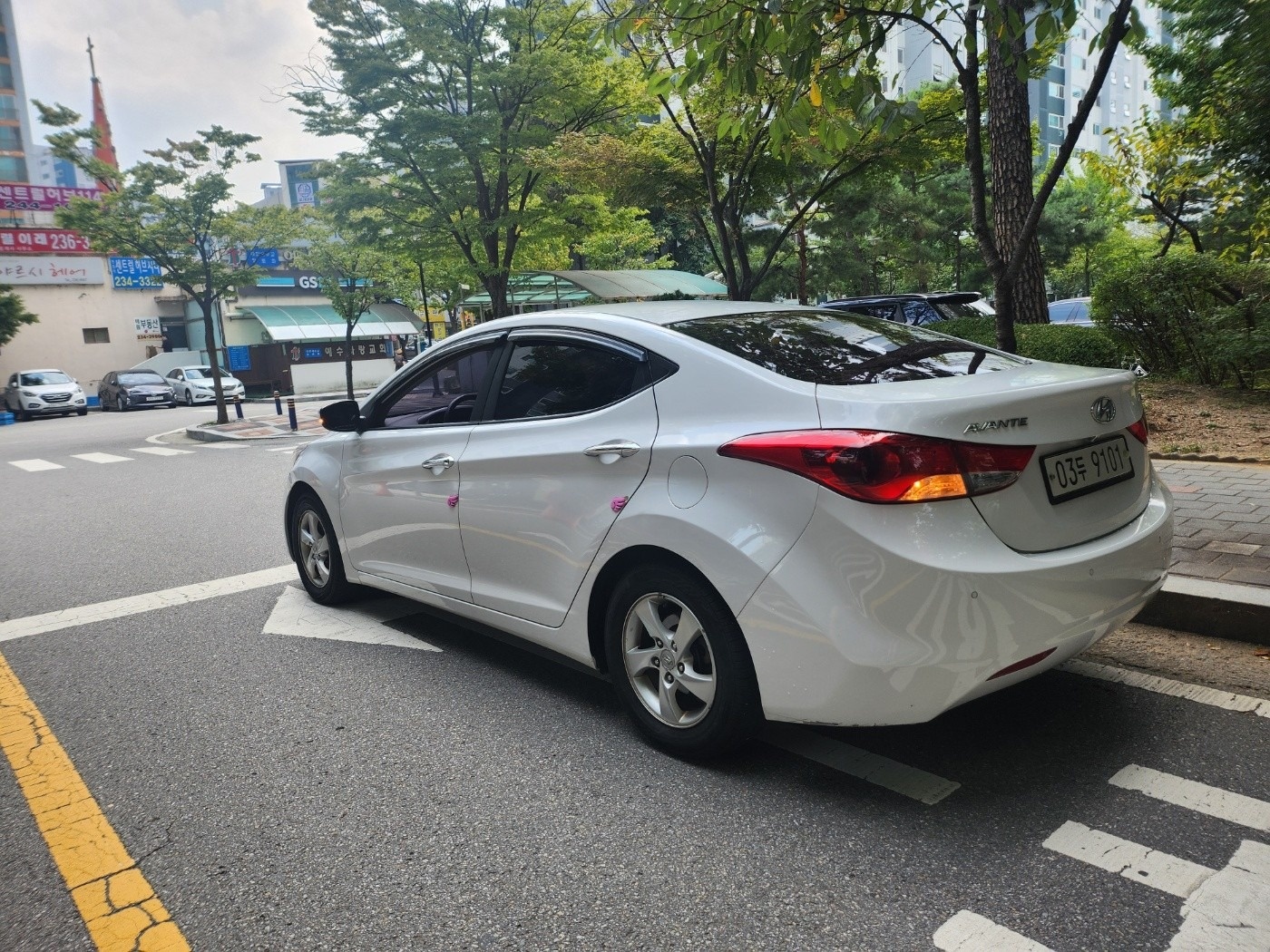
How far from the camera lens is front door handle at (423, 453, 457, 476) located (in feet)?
13.3

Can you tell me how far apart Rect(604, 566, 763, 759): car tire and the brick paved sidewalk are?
8.75ft

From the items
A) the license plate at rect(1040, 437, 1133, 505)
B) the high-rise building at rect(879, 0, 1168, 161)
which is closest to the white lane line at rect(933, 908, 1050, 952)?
the license plate at rect(1040, 437, 1133, 505)

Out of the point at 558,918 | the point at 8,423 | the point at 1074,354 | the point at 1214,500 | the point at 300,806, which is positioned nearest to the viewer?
the point at 558,918

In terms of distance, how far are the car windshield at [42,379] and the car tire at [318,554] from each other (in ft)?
103

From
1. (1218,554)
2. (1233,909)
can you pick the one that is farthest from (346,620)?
(1218,554)

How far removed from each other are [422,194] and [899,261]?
18.3 m

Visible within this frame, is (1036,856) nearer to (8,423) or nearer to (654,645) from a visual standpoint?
(654,645)

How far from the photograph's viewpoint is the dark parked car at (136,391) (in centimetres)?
3347

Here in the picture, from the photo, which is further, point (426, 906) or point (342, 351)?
point (342, 351)

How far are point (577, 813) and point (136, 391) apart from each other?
35401mm

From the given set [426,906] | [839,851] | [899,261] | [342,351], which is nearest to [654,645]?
[839,851]

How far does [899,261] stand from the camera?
Result: 30594 mm

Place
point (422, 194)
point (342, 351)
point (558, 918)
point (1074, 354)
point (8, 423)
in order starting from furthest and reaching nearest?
point (342, 351), point (8, 423), point (422, 194), point (1074, 354), point (558, 918)

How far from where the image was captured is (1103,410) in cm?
297
